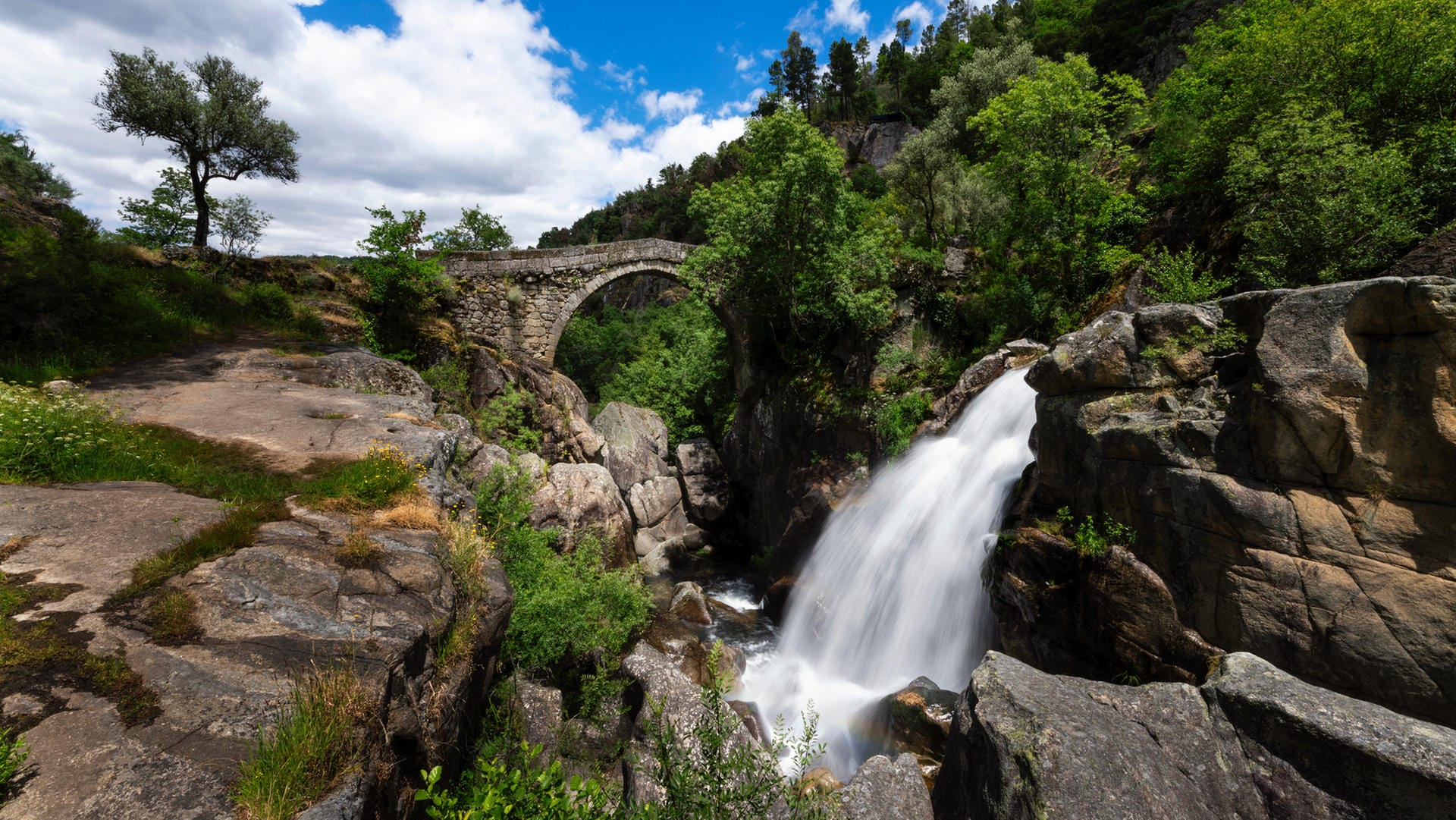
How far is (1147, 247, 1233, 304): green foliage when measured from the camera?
9.28m

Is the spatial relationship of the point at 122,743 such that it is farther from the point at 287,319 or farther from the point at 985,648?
the point at 287,319

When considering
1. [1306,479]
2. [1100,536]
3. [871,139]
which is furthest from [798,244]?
[871,139]

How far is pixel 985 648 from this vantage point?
8695 mm

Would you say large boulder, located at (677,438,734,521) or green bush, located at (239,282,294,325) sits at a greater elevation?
green bush, located at (239,282,294,325)

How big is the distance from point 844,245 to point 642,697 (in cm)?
1191

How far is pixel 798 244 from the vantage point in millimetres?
14523

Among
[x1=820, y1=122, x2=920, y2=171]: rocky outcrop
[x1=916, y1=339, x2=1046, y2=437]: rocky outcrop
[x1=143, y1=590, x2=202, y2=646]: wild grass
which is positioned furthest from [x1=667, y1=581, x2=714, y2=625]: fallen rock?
[x1=820, y1=122, x2=920, y2=171]: rocky outcrop

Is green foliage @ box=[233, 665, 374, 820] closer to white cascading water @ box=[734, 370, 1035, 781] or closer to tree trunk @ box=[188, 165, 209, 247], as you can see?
white cascading water @ box=[734, 370, 1035, 781]

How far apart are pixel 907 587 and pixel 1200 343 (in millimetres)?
5981

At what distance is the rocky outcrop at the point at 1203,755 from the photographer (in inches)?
142

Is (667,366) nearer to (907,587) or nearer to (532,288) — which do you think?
(532,288)

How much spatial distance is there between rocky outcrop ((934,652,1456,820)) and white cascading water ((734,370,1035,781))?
4.24m

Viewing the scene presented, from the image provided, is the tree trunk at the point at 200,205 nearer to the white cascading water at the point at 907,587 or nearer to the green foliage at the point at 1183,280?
the white cascading water at the point at 907,587

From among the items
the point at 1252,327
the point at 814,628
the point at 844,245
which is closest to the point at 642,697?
the point at 814,628
